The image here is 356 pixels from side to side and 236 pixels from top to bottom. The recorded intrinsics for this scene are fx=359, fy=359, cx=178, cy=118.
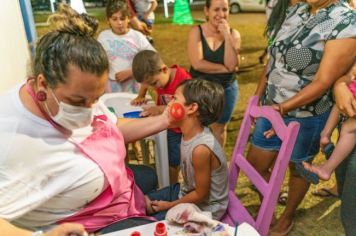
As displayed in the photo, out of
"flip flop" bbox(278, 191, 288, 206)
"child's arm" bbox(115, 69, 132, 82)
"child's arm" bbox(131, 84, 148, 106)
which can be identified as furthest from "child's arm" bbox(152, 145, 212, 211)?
"child's arm" bbox(115, 69, 132, 82)

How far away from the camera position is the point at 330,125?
5.92 feet

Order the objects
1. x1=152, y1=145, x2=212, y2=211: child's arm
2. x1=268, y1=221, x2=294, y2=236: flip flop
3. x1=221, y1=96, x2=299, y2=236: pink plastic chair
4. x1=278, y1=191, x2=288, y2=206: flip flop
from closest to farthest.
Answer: x1=221, y1=96, x2=299, y2=236: pink plastic chair → x1=152, y1=145, x2=212, y2=211: child's arm → x1=268, y1=221, x2=294, y2=236: flip flop → x1=278, y1=191, x2=288, y2=206: flip flop

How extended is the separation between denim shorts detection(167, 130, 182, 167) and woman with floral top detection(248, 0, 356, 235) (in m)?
0.49

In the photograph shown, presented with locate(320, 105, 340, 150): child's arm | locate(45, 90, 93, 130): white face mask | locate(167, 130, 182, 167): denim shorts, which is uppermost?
locate(45, 90, 93, 130): white face mask

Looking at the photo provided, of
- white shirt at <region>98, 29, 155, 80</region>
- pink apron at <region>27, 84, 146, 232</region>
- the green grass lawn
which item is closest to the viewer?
pink apron at <region>27, 84, 146, 232</region>

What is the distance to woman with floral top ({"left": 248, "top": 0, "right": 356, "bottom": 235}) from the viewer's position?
5.52 ft

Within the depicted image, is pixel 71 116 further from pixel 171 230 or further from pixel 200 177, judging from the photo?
pixel 200 177

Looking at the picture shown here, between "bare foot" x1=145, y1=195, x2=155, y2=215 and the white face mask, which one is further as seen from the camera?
"bare foot" x1=145, y1=195, x2=155, y2=215

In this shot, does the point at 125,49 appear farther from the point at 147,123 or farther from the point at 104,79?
the point at 104,79

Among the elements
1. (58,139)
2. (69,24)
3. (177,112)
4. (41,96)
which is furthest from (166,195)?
(69,24)

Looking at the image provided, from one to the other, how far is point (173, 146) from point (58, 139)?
123 cm

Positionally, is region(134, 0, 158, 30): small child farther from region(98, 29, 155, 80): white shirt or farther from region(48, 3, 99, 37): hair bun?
region(48, 3, 99, 37): hair bun

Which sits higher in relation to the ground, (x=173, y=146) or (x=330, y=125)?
(x=330, y=125)

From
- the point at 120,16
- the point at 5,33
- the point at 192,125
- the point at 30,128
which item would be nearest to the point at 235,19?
the point at 120,16
